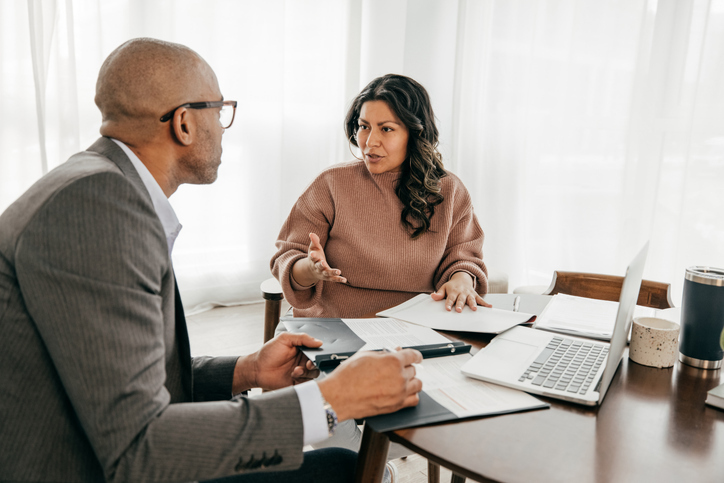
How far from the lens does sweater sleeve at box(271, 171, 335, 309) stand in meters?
1.67

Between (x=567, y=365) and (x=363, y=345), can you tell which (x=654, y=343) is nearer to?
(x=567, y=365)

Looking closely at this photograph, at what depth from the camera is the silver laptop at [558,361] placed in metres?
0.86

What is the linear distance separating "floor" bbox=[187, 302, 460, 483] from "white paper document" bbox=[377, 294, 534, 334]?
66.0 inches

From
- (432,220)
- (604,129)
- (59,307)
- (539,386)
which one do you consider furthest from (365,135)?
(604,129)

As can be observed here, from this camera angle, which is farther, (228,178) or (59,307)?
(228,178)

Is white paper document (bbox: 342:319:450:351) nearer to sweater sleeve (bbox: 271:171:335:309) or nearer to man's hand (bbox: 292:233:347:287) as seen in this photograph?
man's hand (bbox: 292:233:347:287)

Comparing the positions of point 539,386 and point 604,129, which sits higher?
point 604,129

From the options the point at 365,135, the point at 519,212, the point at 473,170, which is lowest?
the point at 519,212

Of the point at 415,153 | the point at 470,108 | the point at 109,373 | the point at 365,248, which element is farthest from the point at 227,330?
the point at 109,373

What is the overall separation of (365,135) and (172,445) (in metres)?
1.27

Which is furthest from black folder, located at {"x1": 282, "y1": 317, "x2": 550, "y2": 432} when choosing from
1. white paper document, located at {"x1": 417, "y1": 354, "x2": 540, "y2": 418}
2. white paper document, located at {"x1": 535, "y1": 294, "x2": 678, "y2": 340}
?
white paper document, located at {"x1": 535, "y1": 294, "x2": 678, "y2": 340}

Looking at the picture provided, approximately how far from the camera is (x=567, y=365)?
0.98m

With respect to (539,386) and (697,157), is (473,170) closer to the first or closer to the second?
(697,157)

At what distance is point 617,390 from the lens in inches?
36.6
